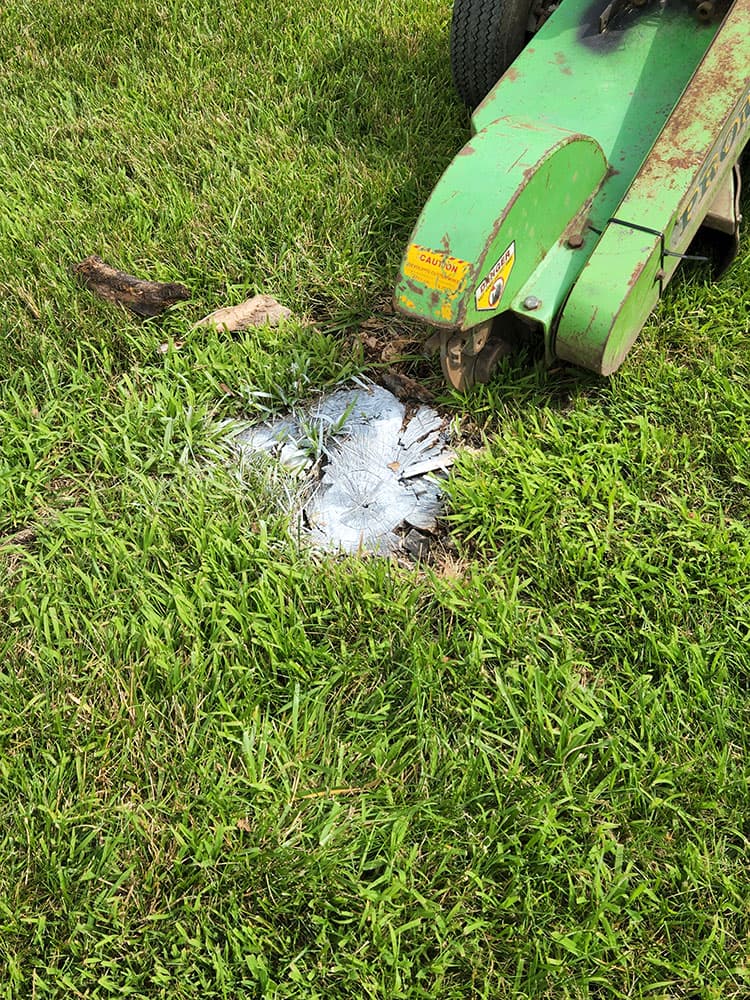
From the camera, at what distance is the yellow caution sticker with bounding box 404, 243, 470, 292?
1880 mm

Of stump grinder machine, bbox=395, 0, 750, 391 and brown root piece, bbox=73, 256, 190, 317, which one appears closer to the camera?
stump grinder machine, bbox=395, 0, 750, 391

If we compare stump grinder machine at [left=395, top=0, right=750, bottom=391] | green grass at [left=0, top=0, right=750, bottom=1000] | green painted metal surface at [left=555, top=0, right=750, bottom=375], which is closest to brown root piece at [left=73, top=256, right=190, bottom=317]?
green grass at [left=0, top=0, right=750, bottom=1000]

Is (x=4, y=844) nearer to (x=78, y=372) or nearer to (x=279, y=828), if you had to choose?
(x=279, y=828)

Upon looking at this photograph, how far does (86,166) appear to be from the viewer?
3.08 m

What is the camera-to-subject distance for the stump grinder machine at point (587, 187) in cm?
193

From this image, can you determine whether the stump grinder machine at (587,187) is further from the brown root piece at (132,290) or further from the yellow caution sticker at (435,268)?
the brown root piece at (132,290)

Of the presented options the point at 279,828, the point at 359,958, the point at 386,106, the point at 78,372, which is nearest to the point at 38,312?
the point at 78,372

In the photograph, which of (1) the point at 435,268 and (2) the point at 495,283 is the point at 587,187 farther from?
(1) the point at 435,268

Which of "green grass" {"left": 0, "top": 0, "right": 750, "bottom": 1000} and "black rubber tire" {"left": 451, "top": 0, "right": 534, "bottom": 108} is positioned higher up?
"black rubber tire" {"left": 451, "top": 0, "right": 534, "bottom": 108}

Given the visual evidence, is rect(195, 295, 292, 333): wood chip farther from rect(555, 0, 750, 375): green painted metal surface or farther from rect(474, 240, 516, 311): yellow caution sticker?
rect(555, 0, 750, 375): green painted metal surface

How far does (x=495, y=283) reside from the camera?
1955 millimetres

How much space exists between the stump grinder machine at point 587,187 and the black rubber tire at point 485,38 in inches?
1.7

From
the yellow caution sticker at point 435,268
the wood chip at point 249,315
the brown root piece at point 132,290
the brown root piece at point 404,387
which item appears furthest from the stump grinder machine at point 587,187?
the brown root piece at point 132,290

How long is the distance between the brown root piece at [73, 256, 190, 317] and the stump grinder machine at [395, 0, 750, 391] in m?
0.89
